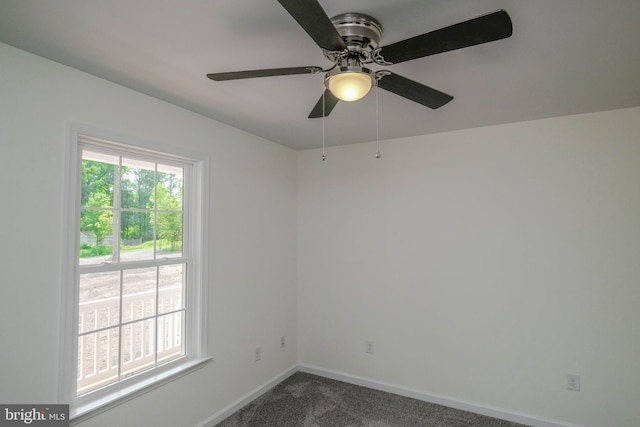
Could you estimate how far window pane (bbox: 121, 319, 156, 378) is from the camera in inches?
85.9

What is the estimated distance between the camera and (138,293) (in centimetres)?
228

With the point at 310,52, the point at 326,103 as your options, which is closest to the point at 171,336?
the point at 326,103

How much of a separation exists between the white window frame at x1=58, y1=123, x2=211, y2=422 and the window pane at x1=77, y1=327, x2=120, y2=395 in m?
0.07

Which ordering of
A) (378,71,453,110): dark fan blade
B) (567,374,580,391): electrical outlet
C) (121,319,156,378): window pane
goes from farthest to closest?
1. (567,374,580,391): electrical outlet
2. (121,319,156,378): window pane
3. (378,71,453,110): dark fan blade

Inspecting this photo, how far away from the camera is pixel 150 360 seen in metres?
2.32

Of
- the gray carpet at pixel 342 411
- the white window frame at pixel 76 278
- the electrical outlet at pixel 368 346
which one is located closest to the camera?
the white window frame at pixel 76 278

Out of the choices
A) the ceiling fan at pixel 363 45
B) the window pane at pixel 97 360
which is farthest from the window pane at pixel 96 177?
the ceiling fan at pixel 363 45

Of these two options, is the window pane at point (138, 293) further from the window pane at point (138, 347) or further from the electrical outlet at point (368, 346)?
the electrical outlet at point (368, 346)

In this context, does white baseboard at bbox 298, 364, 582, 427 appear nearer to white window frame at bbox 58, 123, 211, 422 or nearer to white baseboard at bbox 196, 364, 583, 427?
white baseboard at bbox 196, 364, 583, 427

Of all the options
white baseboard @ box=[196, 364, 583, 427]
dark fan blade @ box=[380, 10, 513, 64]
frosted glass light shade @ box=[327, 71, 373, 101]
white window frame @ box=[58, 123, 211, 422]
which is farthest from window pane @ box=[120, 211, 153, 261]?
dark fan blade @ box=[380, 10, 513, 64]

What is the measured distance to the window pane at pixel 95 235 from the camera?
6.51 ft

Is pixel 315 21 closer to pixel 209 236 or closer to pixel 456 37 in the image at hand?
pixel 456 37

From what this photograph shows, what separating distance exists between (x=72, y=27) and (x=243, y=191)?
1.73 metres

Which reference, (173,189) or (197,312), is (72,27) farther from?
(197,312)
